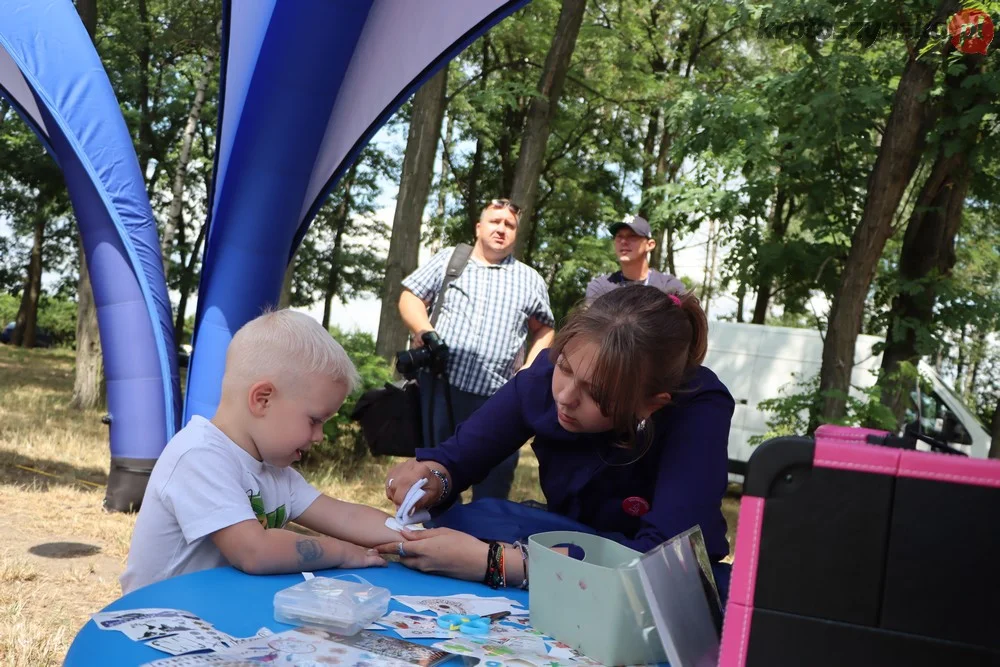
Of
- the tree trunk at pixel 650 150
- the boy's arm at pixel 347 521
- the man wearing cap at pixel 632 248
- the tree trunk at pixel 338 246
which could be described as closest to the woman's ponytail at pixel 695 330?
the boy's arm at pixel 347 521

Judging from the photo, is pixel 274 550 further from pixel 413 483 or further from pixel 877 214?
pixel 877 214

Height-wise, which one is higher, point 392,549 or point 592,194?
point 592,194

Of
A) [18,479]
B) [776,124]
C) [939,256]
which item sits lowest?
[18,479]

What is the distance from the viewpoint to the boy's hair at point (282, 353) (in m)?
1.88

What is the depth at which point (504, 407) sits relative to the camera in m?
2.29

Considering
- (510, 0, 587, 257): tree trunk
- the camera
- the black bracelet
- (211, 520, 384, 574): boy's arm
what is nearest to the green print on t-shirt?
(211, 520, 384, 574): boy's arm

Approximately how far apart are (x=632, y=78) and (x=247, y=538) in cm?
1384

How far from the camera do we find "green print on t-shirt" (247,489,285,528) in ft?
6.31

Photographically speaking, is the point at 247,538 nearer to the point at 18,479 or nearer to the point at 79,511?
the point at 79,511

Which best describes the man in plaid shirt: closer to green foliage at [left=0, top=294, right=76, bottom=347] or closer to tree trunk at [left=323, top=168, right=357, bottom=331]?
tree trunk at [left=323, top=168, right=357, bottom=331]

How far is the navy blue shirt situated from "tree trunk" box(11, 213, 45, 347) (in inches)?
855

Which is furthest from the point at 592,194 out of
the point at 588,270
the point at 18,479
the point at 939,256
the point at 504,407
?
the point at 504,407

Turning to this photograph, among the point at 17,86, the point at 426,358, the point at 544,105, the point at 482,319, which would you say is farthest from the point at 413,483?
the point at 544,105

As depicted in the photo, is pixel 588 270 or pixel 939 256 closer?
pixel 939 256
